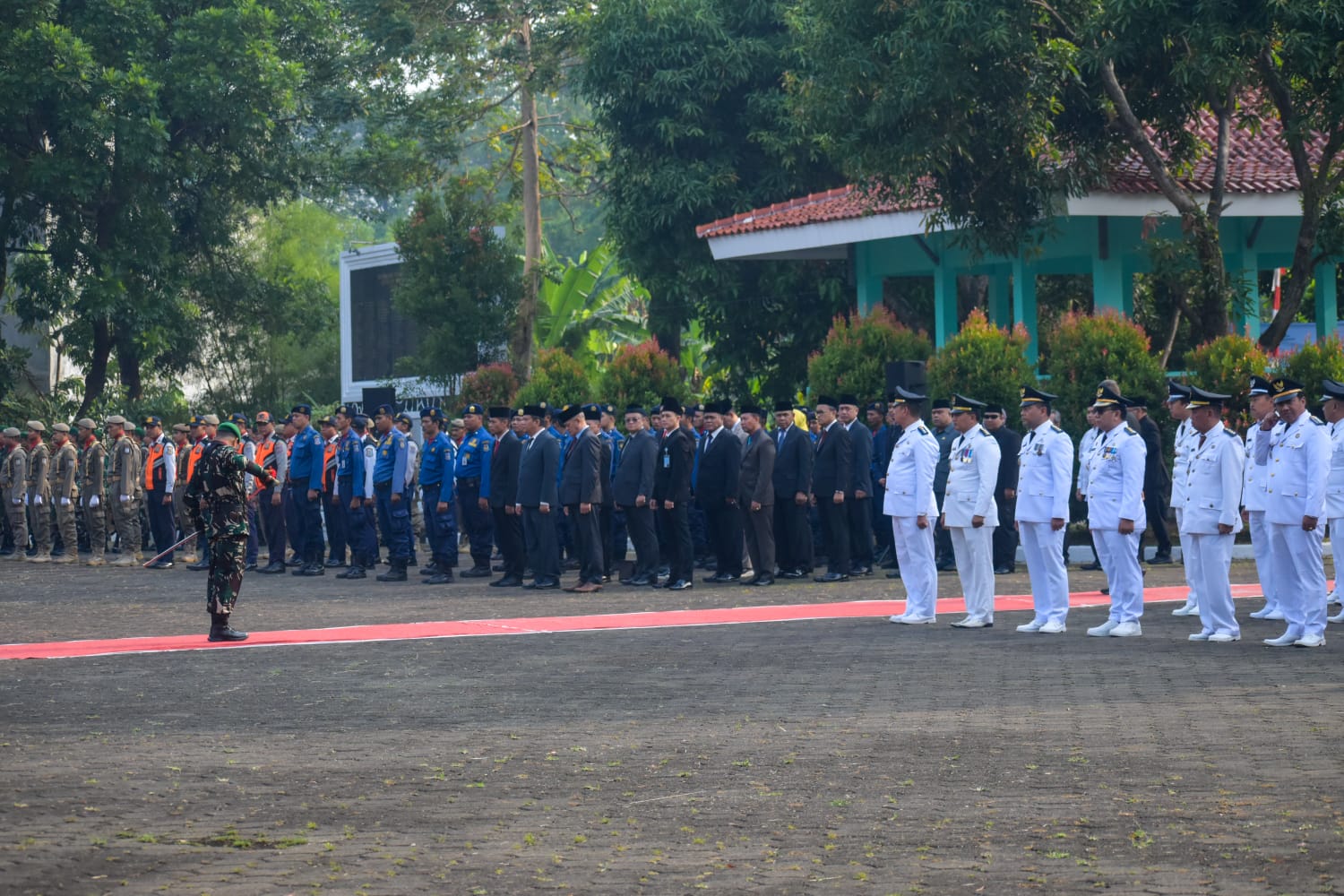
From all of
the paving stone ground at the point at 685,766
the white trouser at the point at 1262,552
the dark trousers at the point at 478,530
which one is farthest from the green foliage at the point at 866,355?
the paving stone ground at the point at 685,766

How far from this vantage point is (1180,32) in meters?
20.6

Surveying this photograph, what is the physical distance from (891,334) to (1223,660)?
40.1 feet

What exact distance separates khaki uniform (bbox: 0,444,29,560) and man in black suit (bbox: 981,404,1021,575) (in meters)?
14.5

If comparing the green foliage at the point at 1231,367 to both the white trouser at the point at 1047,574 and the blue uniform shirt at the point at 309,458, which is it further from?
the blue uniform shirt at the point at 309,458

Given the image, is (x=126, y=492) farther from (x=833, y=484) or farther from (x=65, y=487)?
(x=833, y=484)

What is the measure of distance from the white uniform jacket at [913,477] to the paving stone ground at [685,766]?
4.29 feet

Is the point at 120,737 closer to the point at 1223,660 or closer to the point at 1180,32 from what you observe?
the point at 1223,660

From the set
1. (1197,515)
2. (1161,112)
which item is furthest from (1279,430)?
(1161,112)

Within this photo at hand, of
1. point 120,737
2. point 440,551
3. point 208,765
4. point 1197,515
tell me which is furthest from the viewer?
point 440,551

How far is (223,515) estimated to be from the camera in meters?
13.6

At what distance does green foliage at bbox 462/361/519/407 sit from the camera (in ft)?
98.7

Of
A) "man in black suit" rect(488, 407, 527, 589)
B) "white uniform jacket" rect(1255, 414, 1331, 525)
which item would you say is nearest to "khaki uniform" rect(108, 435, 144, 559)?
"man in black suit" rect(488, 407, 527, 589)

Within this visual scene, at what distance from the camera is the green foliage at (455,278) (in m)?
32.2

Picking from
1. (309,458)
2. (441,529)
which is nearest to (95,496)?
(309,458)
